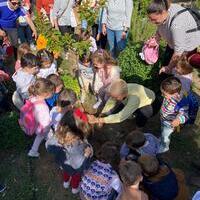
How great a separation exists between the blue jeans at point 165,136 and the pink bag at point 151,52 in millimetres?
1258

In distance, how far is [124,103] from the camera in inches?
226

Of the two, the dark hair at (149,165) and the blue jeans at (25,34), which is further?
the blue jeans at (25,34)

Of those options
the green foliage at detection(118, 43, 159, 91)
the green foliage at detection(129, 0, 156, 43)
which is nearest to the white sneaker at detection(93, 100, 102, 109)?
the green foliage at detection(118, 43, 159, 91)

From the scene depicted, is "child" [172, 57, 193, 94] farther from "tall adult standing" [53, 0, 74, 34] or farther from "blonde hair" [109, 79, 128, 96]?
"tall adult standing" [53, 0, 74, 34]

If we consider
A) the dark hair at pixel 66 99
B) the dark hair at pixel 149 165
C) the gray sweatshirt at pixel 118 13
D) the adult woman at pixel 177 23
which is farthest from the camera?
the gray sweatshirt at pixel 118 13

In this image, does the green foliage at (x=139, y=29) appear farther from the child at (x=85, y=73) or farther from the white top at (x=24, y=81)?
the white top at (x=24, y=81)

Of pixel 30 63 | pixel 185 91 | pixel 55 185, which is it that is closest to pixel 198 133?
pixel 185 91

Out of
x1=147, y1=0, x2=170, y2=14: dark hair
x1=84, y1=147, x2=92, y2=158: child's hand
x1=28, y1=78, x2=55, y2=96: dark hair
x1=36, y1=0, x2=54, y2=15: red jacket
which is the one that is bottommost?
x1=84, y1=147, x2=92, y2=158: child's hand

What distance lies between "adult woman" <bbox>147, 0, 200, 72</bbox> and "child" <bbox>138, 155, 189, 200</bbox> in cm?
193

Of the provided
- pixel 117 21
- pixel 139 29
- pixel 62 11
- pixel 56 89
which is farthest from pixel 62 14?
→ pixel 56 89

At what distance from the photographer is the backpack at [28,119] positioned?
18.2 feet

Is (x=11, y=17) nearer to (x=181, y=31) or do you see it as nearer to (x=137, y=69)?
(x=137, y=69)

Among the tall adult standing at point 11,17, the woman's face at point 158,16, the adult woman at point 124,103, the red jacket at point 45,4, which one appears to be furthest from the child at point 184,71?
the red jacket at point 45,4

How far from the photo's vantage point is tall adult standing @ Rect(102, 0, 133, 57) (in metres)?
7.41
